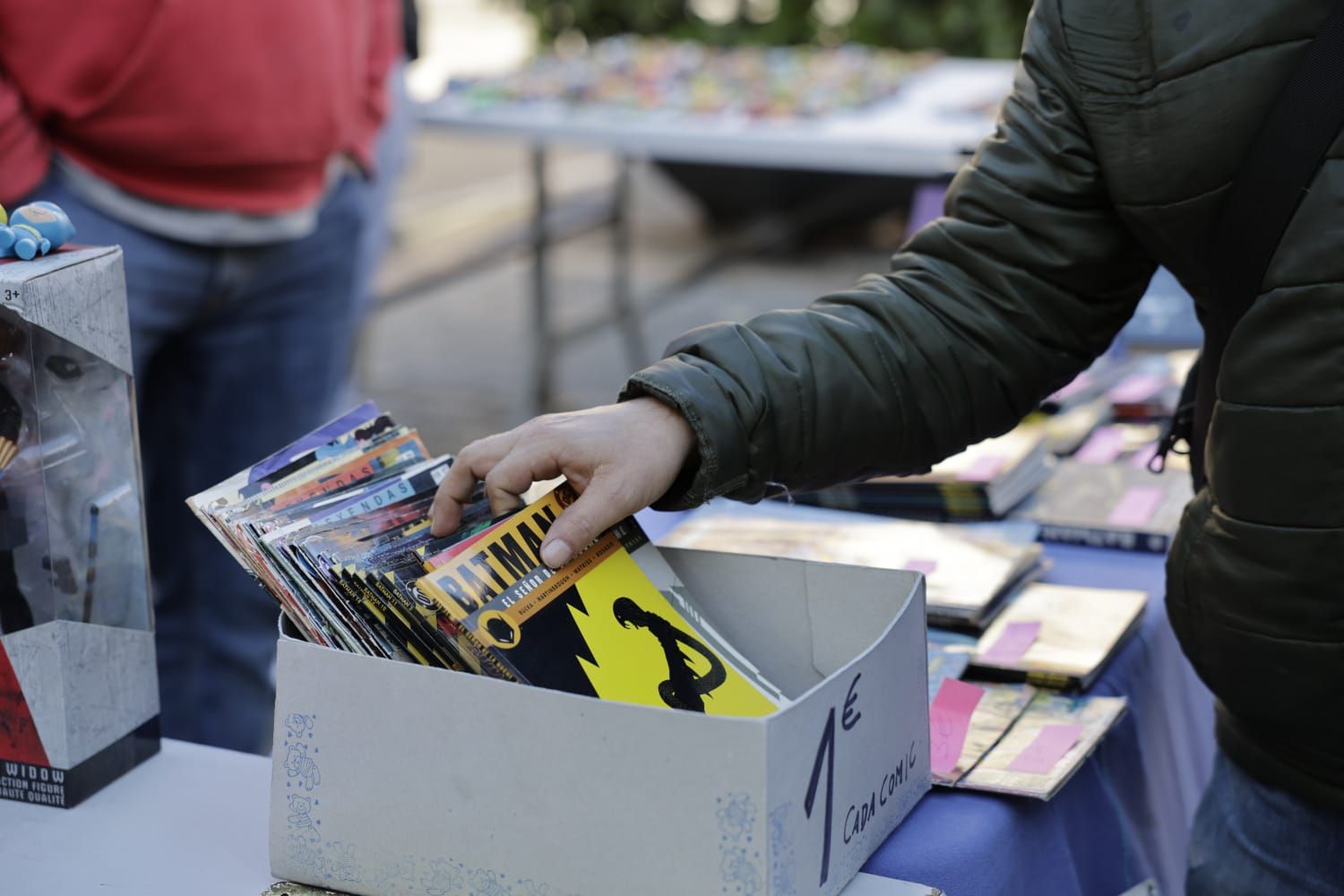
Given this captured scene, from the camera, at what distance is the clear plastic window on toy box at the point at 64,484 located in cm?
103

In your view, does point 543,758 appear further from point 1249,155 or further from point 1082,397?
point 1082,397

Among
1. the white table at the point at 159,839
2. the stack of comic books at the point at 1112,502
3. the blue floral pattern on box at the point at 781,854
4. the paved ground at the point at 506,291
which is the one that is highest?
the blue floral pattern on box at the point at 781,854

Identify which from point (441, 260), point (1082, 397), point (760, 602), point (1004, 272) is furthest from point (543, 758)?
point (441, 260)

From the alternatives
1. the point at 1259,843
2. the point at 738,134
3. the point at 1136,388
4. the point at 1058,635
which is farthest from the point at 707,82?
the point at 1259,843

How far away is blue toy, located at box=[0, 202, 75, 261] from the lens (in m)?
1.05

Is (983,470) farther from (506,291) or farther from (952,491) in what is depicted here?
(506,291)

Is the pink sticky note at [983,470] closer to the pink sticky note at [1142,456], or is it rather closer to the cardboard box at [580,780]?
the pink sticky note at [1142,456]

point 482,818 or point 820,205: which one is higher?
point 482,818

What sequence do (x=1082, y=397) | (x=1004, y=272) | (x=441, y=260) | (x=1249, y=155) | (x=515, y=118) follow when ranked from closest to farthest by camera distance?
1. (x=1249, y=155)
2. (x=1004, y=272)
3. (x=1082, y=397)
4. (x=515, y=118)
5. (x=441, y=260)

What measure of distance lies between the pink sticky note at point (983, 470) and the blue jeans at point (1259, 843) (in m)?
0.49

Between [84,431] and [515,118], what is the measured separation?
9.05 ft

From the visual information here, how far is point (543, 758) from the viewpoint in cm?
85

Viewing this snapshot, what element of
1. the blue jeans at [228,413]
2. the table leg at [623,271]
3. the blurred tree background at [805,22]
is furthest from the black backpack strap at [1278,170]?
the blurred tree background at [805,22]

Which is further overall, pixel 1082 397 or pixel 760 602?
pixel 1082 397
